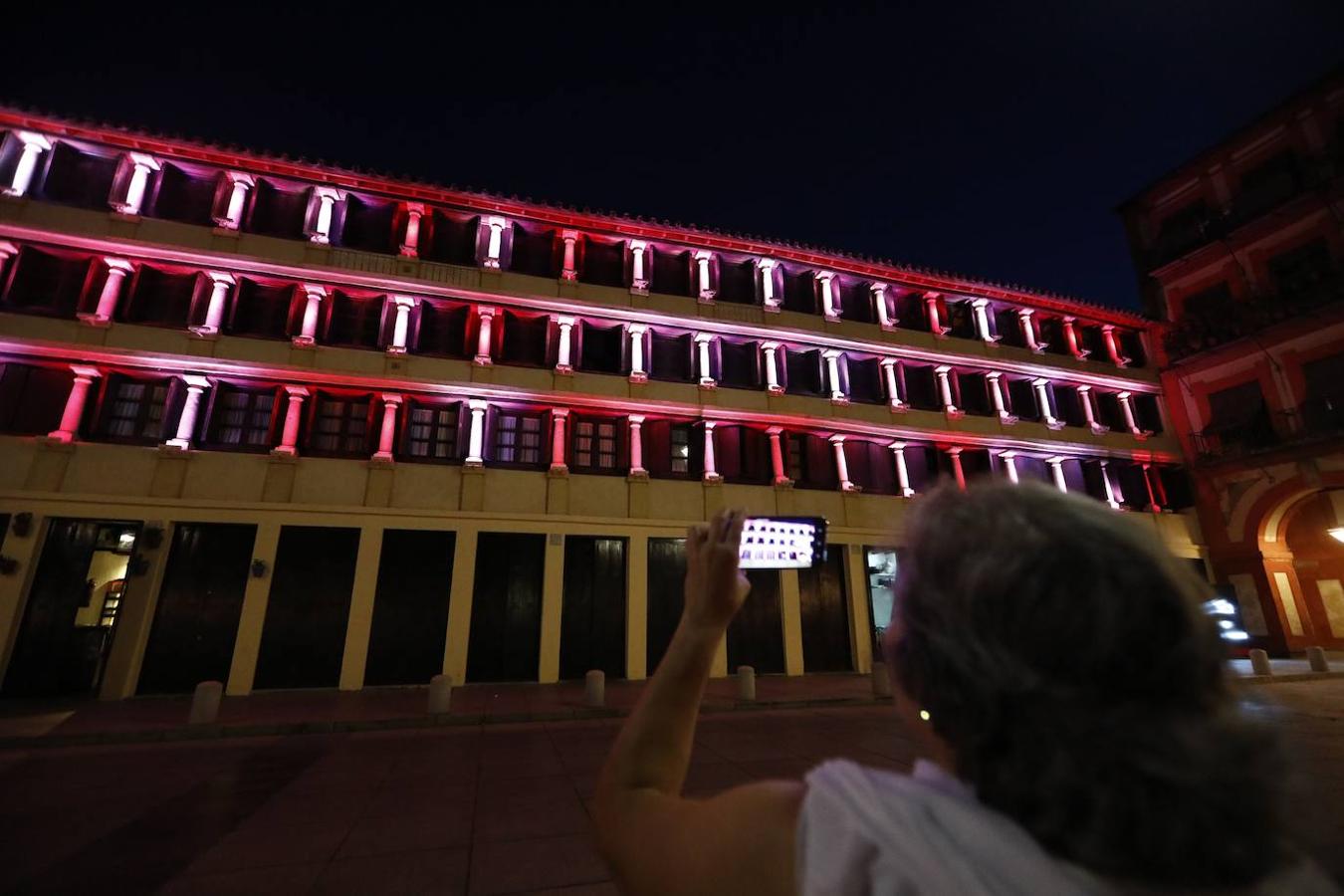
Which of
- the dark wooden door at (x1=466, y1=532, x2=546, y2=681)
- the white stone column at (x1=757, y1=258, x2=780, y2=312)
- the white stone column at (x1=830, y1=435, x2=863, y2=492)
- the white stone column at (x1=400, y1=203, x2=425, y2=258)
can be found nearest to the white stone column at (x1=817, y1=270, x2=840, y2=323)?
the white stone column at (x1=757, y1=258, x2=780, y2=312)

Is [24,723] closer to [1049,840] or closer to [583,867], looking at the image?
[583,867]

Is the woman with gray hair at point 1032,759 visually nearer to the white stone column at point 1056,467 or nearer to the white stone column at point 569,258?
the white stone column at point 569,258

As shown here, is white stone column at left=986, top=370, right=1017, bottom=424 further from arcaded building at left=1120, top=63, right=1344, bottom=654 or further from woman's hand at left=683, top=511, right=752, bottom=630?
woman's hand at left=683, top=511, right=752, bottom=630

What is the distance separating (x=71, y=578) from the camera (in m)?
12.9

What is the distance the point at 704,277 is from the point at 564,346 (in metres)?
Answer: 5.19

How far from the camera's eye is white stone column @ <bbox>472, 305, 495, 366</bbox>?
1623cm

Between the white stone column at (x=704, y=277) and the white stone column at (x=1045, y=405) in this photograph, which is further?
the white stone column at (x=1045, y=405)

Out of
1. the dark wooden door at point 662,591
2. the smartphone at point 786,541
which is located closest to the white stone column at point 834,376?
the dark wooden door at point 662,591

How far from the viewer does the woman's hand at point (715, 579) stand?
1.51 m

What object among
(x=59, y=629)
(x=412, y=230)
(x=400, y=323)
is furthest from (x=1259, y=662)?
(x=59, y=629)

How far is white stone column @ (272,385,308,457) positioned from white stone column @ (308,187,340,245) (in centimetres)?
435

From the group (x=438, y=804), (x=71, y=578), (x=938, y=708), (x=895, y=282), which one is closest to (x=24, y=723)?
(x=71, y=578)

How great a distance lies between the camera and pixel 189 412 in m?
13.9

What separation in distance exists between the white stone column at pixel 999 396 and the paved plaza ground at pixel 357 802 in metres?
11.7
